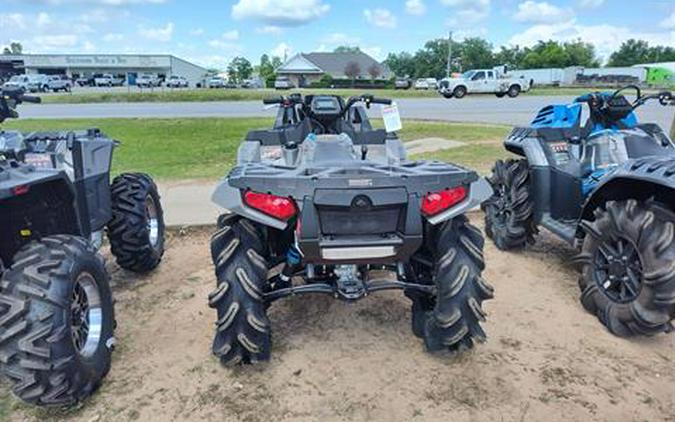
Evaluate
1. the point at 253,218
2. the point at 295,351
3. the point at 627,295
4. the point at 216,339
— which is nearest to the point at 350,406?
the point at 295,351

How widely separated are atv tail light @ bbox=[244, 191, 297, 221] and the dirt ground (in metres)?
1.01

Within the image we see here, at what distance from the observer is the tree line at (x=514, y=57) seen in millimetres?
86438

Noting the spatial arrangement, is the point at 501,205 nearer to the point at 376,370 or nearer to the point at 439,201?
Result: the point at 439,201

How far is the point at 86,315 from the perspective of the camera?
326 centimetres

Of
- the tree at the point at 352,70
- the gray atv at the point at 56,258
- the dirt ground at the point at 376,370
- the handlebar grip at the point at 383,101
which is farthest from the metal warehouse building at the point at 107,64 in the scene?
the dirt ground at the point at 376,370

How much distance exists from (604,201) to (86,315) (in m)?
3.82

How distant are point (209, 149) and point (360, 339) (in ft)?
31.9

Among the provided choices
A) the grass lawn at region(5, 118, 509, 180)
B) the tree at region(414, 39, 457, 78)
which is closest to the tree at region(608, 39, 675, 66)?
the tree at region(414, 39, 457, 78)

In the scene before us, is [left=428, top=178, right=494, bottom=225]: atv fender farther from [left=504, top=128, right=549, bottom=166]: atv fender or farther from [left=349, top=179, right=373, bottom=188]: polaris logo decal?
[left=504, top=128, right=549, bottom=166]: atv fender

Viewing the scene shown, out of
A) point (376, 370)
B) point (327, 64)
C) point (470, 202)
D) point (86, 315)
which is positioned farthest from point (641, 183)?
point (327, 64)

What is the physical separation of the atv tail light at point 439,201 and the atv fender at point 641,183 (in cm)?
136

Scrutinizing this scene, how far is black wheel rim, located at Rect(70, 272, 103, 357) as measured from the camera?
3.11m

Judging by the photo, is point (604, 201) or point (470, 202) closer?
point (470, 202)

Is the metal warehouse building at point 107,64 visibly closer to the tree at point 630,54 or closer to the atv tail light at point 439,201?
the tree at point 630,54
